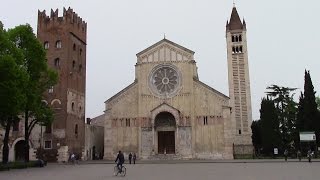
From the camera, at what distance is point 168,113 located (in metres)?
56.4

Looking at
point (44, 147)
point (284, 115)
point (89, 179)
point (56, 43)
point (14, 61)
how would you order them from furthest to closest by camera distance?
point (284, 115)
point (56, 43)
point (44, 147)
point (14, 61)
point (89, 179)

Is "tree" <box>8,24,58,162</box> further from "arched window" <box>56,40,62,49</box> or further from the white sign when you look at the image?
the white sign

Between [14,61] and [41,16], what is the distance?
25.3 m

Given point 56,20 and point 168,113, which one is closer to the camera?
point 56,20

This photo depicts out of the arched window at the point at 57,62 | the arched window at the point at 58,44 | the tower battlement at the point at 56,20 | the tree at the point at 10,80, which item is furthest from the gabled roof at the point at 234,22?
the tree at the point at 10,80

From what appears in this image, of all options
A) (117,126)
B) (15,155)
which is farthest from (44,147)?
(117,126)

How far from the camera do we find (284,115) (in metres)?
63.2

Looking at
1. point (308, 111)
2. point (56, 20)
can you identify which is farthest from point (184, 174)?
point (56, 20)

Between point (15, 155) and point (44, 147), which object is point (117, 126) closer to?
point (44, 147)

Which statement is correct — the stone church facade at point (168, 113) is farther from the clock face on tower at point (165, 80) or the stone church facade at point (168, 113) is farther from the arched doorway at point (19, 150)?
the arched doorway at point (19, 150)

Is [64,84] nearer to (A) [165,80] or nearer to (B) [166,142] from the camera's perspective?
(A) [165,80]

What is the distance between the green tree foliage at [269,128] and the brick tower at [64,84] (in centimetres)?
2592

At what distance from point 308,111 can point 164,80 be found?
20.2 m

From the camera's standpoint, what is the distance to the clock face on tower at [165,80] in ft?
188
